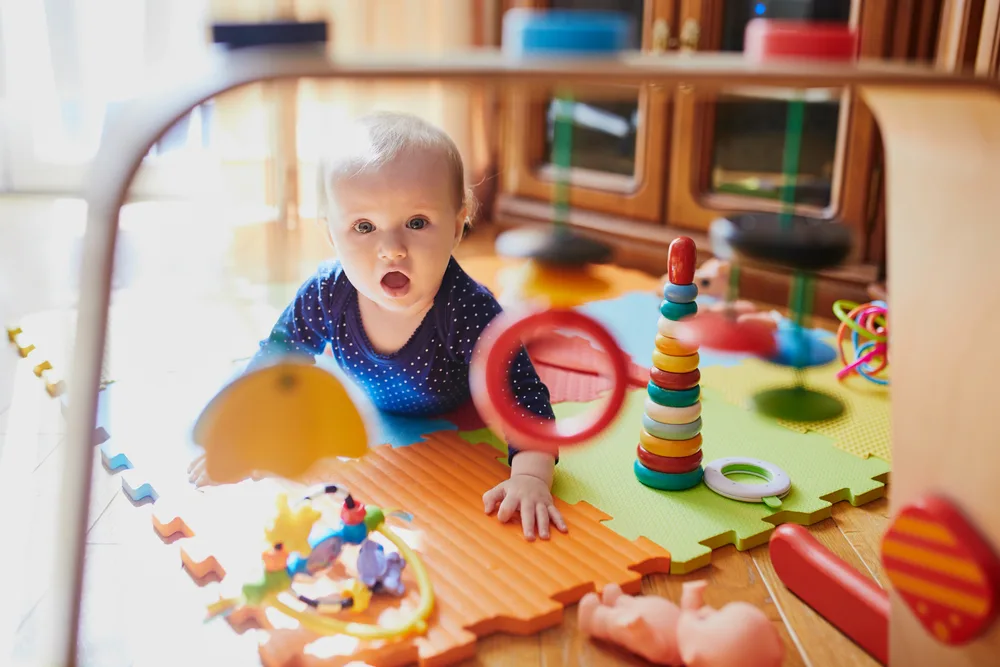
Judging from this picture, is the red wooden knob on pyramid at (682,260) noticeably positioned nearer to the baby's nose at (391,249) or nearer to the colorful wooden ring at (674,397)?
the colorful wooden ring at (674,397)

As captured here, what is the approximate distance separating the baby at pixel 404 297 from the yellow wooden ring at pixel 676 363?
147mm

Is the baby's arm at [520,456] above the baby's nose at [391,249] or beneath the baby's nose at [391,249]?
beneath

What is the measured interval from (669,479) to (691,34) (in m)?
1.11

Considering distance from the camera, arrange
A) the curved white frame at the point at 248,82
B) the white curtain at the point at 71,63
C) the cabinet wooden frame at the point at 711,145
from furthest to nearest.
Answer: the white curtain at the point at 71,63
the cabinet wooden frame at the point at 711,145
the curved white frame at the point at 248,82

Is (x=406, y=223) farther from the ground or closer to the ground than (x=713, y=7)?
closer to the ground

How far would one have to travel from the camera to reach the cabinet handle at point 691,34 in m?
1.84

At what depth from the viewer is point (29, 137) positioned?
98.7 inches

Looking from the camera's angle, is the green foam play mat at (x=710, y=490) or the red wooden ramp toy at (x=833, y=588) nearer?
the red wooden ramp toy at (x=833, y=588)

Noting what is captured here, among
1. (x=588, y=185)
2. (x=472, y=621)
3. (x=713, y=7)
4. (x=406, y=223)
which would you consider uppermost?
(x=713, y=7)

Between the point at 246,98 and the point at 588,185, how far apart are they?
0.83 m

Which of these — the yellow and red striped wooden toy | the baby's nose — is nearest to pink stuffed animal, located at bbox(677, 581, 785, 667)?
the yellow and red striped wooden toy

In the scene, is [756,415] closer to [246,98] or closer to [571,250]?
[571,250]

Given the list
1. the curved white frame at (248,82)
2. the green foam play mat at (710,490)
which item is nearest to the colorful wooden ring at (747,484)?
the green foam play mat at (710,490)

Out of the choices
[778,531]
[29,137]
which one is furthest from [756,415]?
[29,137]
